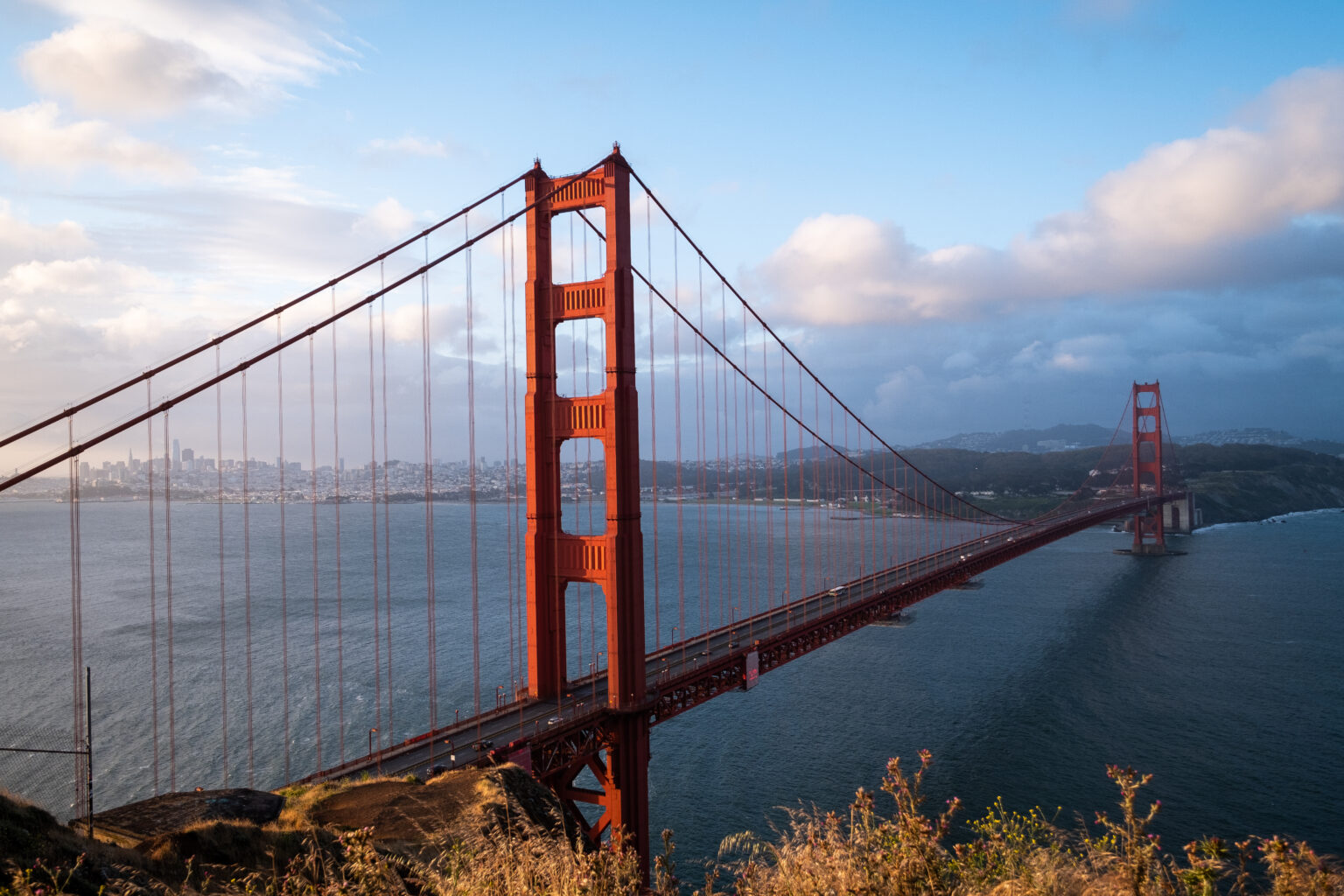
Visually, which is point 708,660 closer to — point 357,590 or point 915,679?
point 915,679

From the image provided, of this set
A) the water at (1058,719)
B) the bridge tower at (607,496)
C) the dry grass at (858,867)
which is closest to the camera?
the dry grass at (858,867)

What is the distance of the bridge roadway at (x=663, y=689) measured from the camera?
15484mm

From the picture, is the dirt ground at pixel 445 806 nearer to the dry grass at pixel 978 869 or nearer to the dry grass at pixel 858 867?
the dry grass at pixel 858 867

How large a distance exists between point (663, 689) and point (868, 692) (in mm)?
21371

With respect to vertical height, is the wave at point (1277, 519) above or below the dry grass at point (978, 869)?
below

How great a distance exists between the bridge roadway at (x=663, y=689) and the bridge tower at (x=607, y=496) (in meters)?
0.69

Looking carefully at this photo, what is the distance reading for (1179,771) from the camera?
2734 cm

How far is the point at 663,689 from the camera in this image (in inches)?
750

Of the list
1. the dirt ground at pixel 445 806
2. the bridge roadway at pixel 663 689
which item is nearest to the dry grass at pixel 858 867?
the dirt ground at pixel 445 806

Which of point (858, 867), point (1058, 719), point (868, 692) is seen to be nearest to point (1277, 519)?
point (1058, 719)

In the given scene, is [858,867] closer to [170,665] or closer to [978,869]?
[978,869]

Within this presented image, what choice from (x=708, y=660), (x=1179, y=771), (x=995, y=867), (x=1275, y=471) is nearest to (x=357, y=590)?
(x=708, y=660)

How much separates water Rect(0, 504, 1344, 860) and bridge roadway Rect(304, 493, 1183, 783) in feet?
17.4

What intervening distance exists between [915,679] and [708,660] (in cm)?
2130
